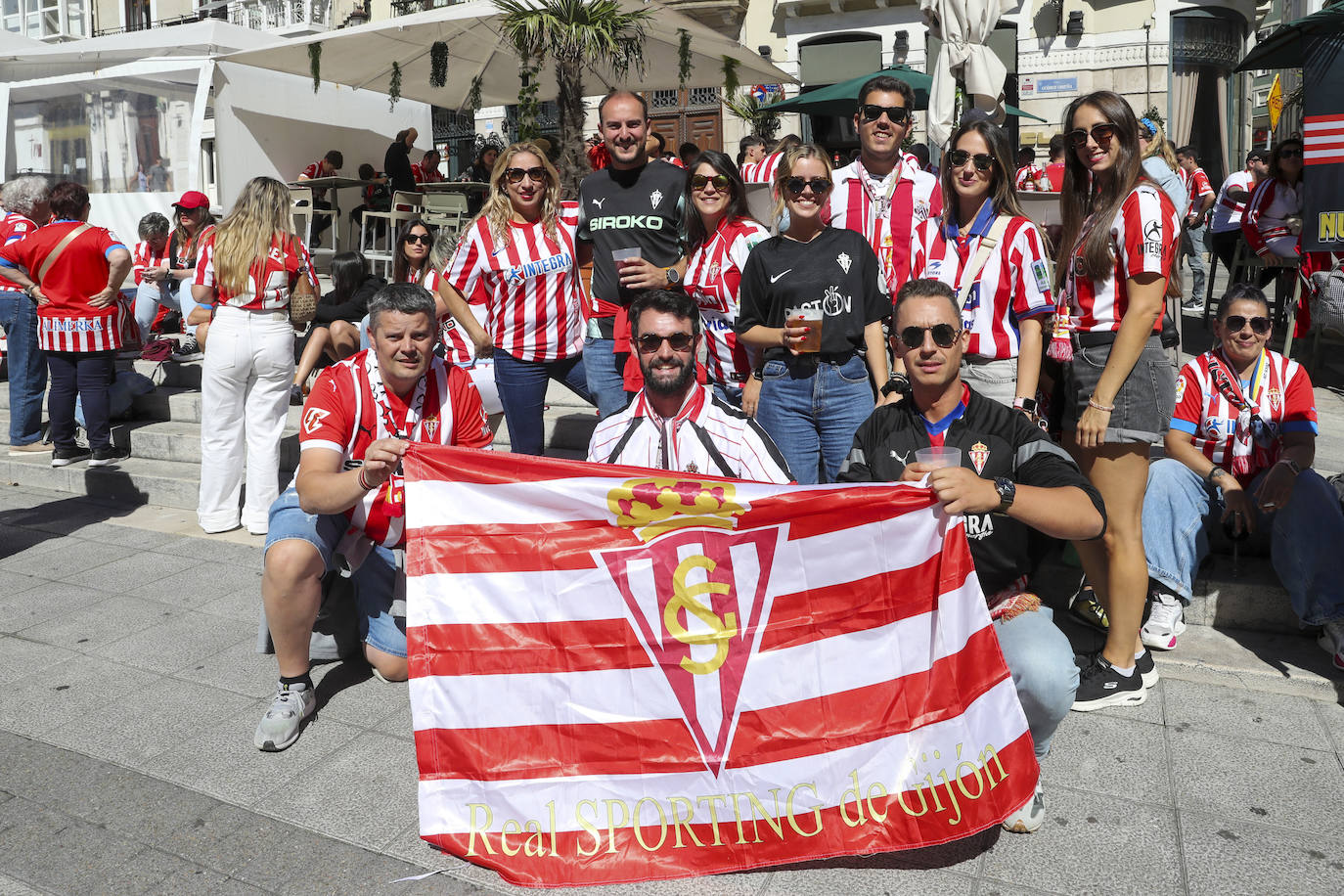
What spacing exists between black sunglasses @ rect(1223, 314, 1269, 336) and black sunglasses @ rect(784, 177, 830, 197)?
5.73 feet

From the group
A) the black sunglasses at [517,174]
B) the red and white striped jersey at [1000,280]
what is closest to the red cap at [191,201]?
the black sunglasses at [517,174]

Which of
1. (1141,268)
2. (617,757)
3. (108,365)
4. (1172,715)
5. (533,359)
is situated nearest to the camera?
(617,757)

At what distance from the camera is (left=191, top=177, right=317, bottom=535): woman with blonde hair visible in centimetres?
597

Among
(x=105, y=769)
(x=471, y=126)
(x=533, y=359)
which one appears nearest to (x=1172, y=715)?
(x=533, y=359)

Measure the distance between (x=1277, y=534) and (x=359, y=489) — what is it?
137 inches

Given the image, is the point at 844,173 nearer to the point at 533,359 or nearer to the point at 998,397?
the point at 998,397

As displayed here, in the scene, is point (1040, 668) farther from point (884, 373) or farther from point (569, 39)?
point (569, 39)

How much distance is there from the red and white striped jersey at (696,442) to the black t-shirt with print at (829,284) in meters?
0.71

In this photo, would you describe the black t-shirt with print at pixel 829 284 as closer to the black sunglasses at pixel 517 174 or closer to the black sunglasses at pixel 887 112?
the black sunglasses at pixel 887 112

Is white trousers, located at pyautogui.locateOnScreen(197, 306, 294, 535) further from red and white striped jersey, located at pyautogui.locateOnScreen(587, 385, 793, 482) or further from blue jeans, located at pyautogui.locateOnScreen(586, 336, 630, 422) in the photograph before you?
red and white striped jersey, located at pyautogui.locateOnScreen(587, 385, 793, 482)

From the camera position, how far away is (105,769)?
3500 millimetres

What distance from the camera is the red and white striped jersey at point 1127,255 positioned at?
348 cm

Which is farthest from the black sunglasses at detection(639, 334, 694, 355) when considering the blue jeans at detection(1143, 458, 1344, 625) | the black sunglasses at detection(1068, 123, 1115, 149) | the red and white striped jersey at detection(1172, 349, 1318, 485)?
the red and white striped jersey at detection(1172, 349, 1318, 485)

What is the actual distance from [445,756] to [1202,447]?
10.9 ft
